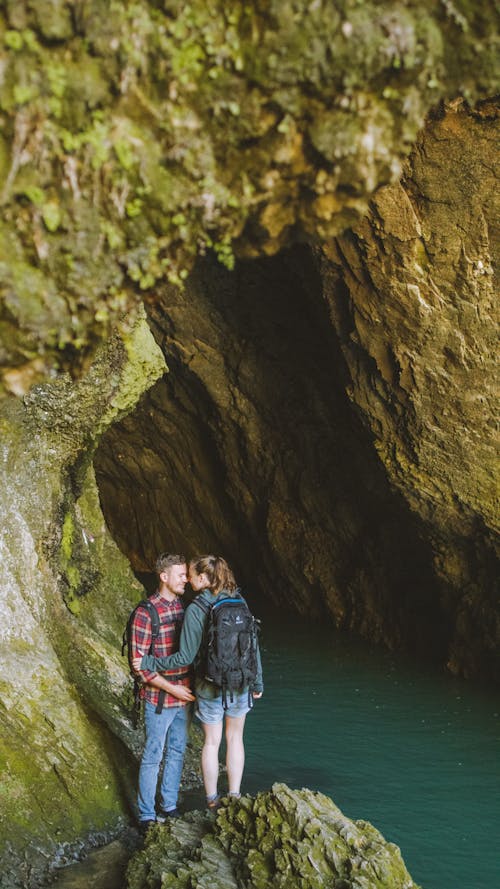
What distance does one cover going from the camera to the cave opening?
39.6ft

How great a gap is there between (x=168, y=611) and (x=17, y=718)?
1.21m

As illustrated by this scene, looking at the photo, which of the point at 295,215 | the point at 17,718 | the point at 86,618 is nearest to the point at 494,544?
the point at 86,618

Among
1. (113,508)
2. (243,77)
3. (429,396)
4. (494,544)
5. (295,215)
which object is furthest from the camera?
(113,508)

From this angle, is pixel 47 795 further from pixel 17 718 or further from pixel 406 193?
pixel 406 193

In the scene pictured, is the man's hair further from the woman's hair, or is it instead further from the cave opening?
the cave opening

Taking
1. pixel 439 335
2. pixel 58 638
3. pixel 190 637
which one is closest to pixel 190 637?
pixel 190 637

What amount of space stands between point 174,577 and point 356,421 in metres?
5.82

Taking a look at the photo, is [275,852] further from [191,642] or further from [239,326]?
[239,326]

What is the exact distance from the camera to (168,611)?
5.79 m

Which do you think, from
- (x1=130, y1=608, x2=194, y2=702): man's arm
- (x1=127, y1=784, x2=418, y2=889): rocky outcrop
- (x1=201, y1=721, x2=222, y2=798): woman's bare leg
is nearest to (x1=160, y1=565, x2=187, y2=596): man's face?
(x1=130, y1=608, x2=194, y2=702): man's arm

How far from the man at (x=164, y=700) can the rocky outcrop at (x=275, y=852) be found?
0.53 metres

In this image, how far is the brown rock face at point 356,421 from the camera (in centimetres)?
860

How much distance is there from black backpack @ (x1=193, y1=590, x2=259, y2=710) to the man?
0.23m

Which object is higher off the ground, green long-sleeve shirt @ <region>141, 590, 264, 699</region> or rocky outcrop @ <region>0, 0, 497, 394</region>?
rocky outcrop @ <region>0, 0, 497, 394</region>
